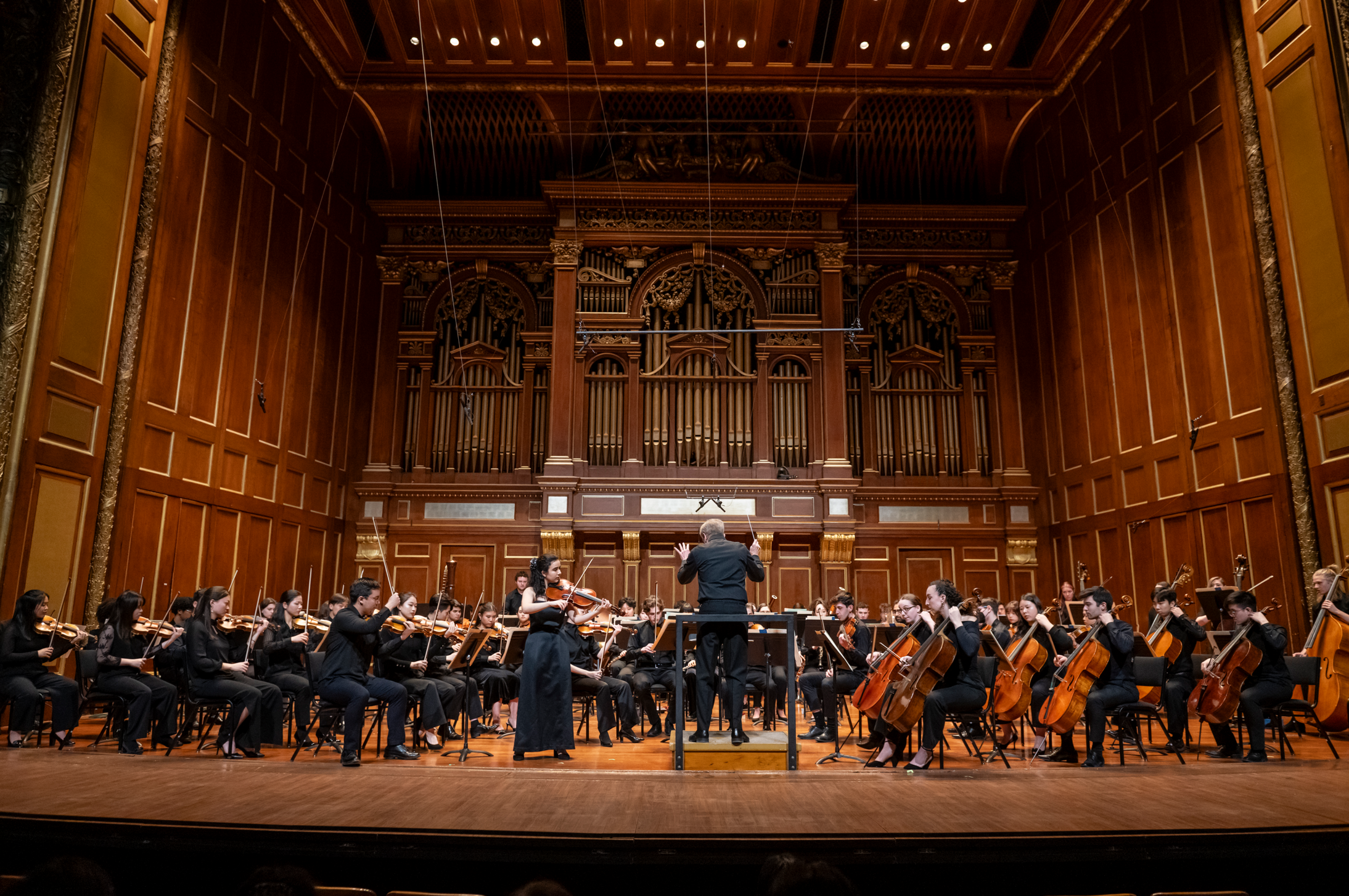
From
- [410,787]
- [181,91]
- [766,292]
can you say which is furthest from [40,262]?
[766,292]

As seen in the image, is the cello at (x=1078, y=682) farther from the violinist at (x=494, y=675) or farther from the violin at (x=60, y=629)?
A: the violin at (x=60, y=629)

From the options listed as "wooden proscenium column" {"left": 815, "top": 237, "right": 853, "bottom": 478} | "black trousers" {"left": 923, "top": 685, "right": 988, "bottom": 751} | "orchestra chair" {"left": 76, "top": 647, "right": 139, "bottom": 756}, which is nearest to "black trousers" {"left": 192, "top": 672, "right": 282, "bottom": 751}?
"orchestra chair" {"left": 76, "top": 647, "right": 139, "bottom": 756}

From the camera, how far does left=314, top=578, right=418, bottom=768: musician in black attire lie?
5.29m

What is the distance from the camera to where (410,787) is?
385 centimetres

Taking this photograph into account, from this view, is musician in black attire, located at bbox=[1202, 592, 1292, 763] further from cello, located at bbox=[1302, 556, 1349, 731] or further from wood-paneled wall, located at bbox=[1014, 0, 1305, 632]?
wood-paneled wall, located at bbox=[1014, 0, 1305, 632]

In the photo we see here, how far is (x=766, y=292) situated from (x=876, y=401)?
2301mm

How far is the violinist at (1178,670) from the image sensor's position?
5.94m

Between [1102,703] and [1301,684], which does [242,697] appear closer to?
[1102,703]

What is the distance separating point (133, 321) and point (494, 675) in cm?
456

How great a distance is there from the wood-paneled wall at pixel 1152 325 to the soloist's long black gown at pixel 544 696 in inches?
248

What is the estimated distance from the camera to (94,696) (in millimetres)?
5906

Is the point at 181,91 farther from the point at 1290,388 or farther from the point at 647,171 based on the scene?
the point at 1290,388

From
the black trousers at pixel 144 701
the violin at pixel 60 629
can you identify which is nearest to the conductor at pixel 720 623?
the black trousers at pixel 144 701

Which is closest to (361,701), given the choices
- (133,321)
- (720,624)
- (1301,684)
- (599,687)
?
(599,687)
